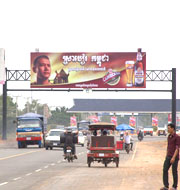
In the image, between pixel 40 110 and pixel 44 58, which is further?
pixel 40 110

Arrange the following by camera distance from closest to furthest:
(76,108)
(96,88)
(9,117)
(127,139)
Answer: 1. (127,139)
2. (96,88)
3. (9,117)
4. (76,108)

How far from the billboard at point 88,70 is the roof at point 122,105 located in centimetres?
9428

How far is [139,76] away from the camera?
74.5 m

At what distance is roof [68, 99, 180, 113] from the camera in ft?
568

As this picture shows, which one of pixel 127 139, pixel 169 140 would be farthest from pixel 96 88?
pixel 169 140

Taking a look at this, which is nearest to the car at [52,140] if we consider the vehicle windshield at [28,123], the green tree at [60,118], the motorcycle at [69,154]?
the vehicle windshield at [28,123]

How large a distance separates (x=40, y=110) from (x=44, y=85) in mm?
122327

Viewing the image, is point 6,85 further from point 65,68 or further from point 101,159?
point 101,159

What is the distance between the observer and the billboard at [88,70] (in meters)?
74.6

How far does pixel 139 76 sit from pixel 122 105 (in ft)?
348

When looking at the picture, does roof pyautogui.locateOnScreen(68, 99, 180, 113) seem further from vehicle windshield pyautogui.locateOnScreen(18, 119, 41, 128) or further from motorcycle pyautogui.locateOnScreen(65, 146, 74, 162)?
motorcycle pyautogui.locateOnScreen(65, 146, 74, 162)

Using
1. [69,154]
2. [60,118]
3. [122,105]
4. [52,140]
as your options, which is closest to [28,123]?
[52,140]

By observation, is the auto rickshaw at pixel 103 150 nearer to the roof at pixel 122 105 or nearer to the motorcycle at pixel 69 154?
the motorcycle at pixel 69 154

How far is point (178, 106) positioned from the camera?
577 ft
